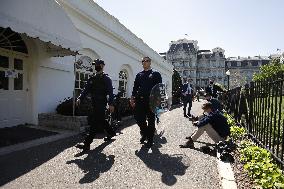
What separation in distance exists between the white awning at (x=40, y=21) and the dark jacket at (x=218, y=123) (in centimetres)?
456

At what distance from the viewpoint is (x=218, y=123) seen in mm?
6117

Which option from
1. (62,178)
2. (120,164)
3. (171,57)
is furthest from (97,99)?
(171,57)

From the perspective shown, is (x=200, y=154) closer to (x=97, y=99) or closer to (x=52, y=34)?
(x=97, y=99)

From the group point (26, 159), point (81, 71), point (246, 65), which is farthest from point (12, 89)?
point (246, 65)

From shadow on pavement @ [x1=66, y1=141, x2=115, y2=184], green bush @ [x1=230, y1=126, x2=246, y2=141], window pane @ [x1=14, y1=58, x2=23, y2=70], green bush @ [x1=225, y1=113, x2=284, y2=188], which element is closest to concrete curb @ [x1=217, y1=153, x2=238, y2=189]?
green bush @ [x1=225, y1=113, x2=284, y2=188]

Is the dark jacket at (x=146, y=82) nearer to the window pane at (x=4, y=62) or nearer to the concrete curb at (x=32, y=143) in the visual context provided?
the concrete curb at (x=32, y=143)

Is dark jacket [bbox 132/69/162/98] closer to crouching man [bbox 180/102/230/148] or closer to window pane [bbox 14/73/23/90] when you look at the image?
crouching man [bbox 180/102/230/148]

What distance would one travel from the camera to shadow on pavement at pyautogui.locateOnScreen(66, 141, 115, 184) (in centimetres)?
440

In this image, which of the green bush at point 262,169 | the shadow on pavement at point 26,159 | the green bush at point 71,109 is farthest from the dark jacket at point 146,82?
the green bush at point 71,109

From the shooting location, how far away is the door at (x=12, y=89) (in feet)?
28.1

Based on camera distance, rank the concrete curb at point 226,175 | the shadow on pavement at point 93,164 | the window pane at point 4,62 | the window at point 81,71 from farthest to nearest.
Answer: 1. the window at point 81,71
2. the window pane at point 4,62
3. the shadow on pavement at point 93,164
4. the concrete curb at point 226,175

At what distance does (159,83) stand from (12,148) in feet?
11.7

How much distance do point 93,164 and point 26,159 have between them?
1.36 m

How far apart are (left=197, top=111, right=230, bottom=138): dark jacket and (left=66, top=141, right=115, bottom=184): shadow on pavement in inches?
85.7
